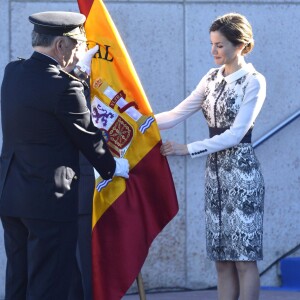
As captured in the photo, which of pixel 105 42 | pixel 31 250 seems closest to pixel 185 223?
pixel 105 42

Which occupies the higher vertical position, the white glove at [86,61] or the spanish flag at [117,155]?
the white glove at [86,61]

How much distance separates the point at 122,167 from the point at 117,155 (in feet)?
0.63

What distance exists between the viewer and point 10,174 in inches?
171

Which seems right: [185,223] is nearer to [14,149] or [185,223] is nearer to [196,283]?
[196,283]

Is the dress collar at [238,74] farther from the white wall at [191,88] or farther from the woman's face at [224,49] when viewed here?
the white wall at [191,88]

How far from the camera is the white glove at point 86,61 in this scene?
5.02 meters

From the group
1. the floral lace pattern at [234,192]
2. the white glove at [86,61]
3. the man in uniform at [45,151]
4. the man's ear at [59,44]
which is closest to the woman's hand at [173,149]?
the floral lace pattern at [234,192]

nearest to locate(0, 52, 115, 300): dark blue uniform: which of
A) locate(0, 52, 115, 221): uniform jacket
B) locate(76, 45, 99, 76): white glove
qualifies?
Answer: locate(0, 52, 115, 221): uniform jacket

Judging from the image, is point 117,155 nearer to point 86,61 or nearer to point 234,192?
point 86,61

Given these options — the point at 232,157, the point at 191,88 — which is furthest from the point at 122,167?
the point at 191,88

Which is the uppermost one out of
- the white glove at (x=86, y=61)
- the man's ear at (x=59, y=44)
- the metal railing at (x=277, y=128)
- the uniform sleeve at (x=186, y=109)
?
the man's ear at (x=59, y=44)

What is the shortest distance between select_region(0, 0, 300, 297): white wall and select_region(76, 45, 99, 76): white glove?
1407 mm

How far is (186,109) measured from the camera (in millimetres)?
5266

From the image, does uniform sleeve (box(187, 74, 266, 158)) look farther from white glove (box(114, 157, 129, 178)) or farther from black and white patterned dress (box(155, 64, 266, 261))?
white glove (box(114, 157, 129, 178))
